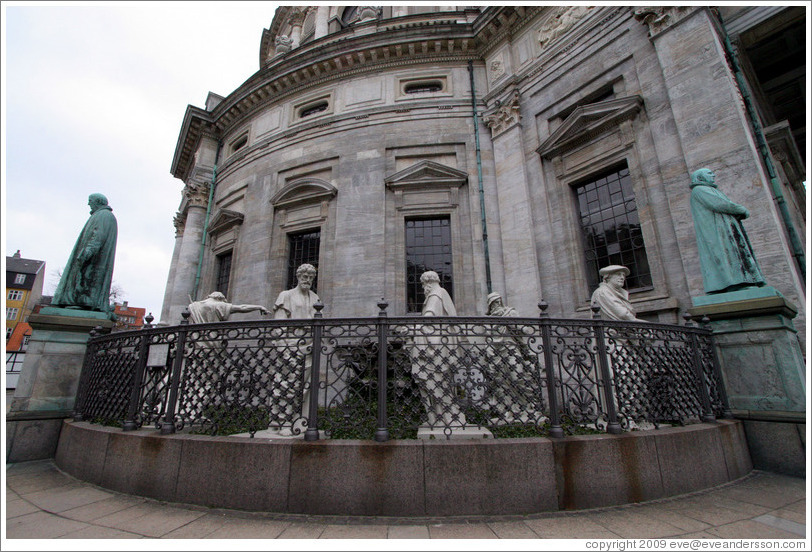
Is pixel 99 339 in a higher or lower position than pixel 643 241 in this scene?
lower

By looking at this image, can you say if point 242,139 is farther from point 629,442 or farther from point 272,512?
point 629,442

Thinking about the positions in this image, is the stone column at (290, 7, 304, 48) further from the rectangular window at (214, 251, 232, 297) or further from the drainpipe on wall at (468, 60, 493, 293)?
the rectangular window at (214, 251, 232, 297)

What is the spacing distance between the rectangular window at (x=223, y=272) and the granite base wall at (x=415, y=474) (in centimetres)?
1361

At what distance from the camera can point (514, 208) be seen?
11.5 meters

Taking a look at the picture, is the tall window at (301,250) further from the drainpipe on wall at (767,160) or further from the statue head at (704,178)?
the drainpipe on wall at (767,160)

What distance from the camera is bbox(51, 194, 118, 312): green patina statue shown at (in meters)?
6.41

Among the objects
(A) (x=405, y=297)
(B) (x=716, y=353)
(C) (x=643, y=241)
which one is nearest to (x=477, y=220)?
(A) (x=405, y=297)

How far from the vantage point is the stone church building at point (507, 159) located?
820cm

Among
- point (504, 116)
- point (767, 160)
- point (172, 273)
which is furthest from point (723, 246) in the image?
point (172, 273)

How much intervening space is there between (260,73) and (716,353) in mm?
18698

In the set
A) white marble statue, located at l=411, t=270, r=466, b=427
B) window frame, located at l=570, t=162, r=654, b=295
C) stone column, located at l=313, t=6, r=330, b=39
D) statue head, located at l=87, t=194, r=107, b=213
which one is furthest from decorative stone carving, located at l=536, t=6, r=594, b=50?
statue head, located at l=87, t=194, r=107, b=213

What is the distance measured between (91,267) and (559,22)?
47.5 feet

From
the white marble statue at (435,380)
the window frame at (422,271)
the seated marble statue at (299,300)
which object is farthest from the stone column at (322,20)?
the white marble statue at (435,380)

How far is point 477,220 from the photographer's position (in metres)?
12.1
